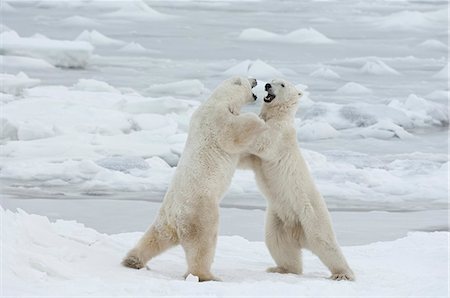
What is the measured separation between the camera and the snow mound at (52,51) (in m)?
14.2

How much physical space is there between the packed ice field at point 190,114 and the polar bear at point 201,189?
18 cm

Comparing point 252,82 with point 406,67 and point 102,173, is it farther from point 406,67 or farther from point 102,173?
point 406,67

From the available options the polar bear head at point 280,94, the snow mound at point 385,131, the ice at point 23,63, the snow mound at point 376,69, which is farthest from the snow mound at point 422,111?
the polar bear head at point 280,94

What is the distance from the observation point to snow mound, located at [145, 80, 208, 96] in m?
12.7

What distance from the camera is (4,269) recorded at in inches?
147

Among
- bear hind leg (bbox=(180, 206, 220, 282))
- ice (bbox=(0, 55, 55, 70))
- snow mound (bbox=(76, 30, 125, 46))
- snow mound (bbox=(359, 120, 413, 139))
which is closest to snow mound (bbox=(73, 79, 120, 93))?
ice (bbox=(0, 55, 55, 70))

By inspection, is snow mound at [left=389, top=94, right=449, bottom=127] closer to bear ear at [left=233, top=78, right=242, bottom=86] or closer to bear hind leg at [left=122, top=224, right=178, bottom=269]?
bear ear at [left=233, top=78, right=242, bottom=86]

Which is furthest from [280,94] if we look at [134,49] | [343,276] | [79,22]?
[79,22]

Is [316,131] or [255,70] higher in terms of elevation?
[255,70]

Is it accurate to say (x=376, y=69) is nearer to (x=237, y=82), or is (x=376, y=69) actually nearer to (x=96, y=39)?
(x=96, y=39)

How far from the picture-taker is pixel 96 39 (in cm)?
1555

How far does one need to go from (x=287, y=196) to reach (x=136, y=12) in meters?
13.4

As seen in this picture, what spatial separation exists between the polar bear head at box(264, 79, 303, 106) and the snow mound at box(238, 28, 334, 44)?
10.9 m

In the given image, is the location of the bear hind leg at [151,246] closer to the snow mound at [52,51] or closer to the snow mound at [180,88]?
the snow mound at [180,88]
